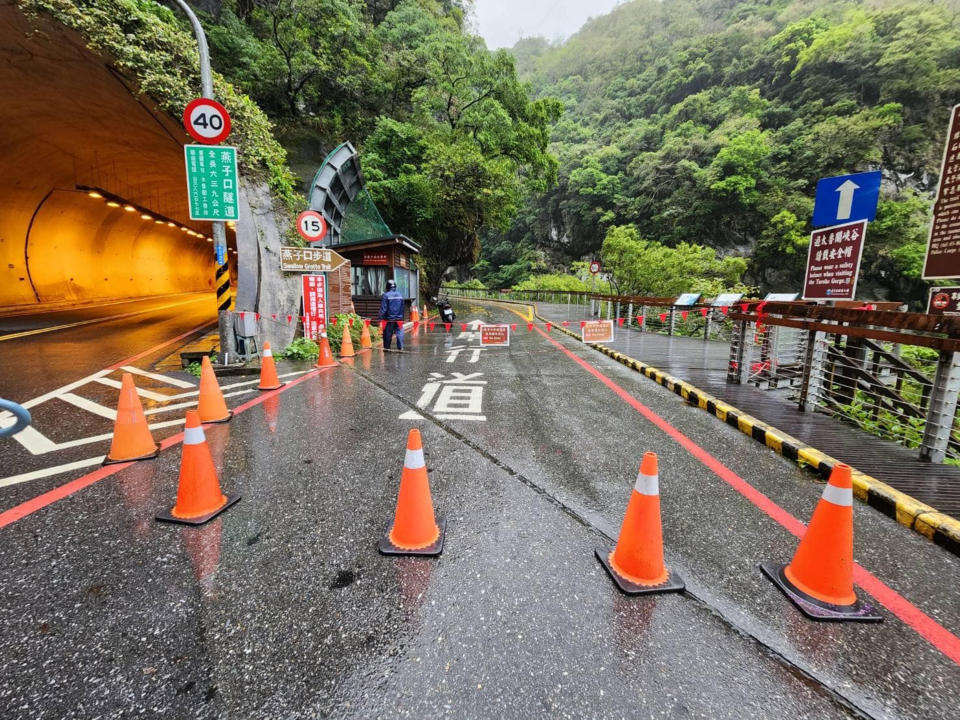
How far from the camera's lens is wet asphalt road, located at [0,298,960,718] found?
1.67 metres

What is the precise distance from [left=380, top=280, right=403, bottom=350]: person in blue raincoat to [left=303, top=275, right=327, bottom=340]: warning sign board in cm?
149

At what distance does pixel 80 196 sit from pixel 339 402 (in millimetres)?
17374

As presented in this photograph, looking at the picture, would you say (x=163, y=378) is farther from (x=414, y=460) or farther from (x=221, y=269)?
(x=414, y=460)

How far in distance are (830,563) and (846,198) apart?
16.8 ft

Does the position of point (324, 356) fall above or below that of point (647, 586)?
above

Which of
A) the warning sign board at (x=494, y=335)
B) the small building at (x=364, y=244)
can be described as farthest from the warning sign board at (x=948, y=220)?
the small building at (x=364, y=244)

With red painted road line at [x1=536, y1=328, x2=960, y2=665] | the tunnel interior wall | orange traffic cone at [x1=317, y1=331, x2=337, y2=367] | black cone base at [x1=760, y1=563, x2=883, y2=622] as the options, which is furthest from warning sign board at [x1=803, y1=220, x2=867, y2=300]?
the tunnel interior wall

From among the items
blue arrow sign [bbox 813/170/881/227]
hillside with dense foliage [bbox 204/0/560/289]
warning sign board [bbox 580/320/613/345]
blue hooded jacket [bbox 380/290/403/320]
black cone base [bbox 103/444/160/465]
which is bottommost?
black cone base [bbox 103/444/160/465]

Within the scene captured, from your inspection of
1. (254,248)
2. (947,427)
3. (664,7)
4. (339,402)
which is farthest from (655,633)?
(664,7)

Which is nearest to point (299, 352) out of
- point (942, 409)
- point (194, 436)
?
point (194, 436)

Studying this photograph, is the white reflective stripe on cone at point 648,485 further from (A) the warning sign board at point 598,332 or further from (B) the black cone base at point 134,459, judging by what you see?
(A) the warning sign board at point 598,332

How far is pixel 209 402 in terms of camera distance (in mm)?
4957

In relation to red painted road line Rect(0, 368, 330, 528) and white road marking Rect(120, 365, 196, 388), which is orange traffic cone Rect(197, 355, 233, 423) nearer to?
red painted road line Rect(0, 368, 330, 528)

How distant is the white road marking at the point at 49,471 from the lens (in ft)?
11.4
